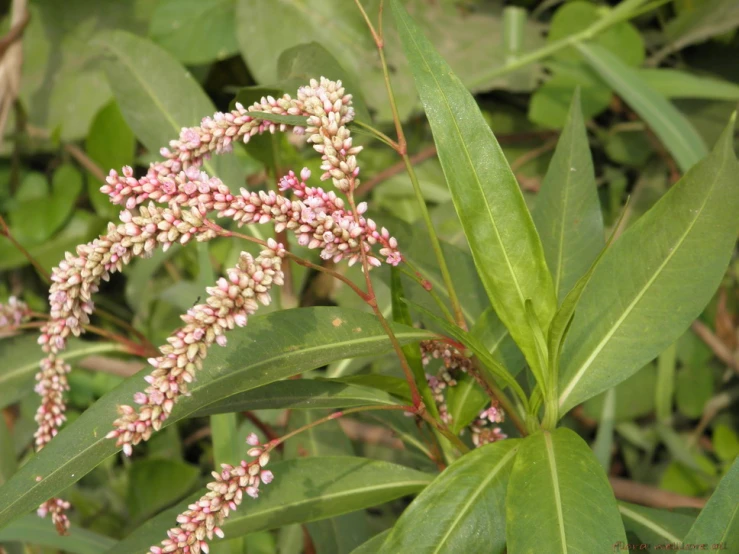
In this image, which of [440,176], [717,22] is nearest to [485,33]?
[440,176]

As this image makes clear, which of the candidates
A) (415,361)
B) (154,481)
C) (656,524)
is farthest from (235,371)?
(154,481)

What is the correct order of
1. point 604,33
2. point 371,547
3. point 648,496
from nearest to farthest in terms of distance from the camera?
point 371,547, point 648,496, point 604,33

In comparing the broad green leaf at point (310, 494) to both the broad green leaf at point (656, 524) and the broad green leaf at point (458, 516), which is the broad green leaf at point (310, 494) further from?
the broad green leaf at point (656, 524)

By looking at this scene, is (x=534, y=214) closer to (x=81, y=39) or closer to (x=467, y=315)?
(x=467, y=315)

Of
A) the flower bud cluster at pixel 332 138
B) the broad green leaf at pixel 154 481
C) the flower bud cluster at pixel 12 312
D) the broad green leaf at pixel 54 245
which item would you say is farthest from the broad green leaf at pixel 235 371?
the broad green leaf at pixel 54 245

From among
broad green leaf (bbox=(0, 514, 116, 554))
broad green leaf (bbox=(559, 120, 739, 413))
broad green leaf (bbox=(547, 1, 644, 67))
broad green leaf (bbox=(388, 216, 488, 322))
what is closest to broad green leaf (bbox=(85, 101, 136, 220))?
broad green leaf (bbox=(0, 514, 116, 554))

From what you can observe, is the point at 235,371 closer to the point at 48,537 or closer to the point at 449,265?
the point at 449,265

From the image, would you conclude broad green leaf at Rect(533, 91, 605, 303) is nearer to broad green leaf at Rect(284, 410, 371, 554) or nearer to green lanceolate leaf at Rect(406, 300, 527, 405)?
green lanceolate leaf at Rect(406, 300, 527, 405)
